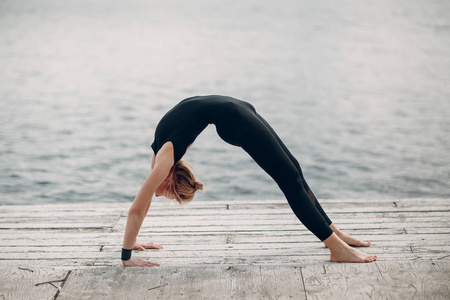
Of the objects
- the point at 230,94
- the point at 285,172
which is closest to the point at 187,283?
the point at 285,172

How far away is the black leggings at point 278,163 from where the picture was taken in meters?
3.30

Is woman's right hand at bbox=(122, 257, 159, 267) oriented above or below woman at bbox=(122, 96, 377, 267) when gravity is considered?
below

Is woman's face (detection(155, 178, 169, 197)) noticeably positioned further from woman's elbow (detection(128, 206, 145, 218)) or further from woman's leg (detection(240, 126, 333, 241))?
woman's leg (detection(240, 126, 333, 241))

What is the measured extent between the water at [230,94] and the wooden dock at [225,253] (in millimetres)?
3197

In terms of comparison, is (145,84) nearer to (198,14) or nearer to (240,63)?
(240,63)

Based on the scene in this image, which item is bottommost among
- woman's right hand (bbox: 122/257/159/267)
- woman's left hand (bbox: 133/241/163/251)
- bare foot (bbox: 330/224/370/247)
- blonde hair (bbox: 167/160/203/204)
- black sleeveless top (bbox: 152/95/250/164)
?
woman's left hand (bbox: 133/241/163/251)

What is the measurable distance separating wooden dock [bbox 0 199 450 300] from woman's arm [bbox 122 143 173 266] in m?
0.16

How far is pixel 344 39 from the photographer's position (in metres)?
21.2

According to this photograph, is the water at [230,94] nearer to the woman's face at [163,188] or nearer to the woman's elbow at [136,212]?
the woman's face at [163,188]

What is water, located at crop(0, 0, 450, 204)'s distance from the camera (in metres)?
8.27

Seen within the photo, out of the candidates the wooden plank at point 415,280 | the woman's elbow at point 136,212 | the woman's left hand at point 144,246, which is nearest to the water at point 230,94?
the woman's left hand at point 144,246

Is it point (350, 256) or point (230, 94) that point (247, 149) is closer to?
point (350, 256)

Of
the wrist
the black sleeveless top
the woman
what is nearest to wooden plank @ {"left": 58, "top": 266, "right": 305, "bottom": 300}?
the wrist

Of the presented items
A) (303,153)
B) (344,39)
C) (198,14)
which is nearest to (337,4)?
(198,14)
